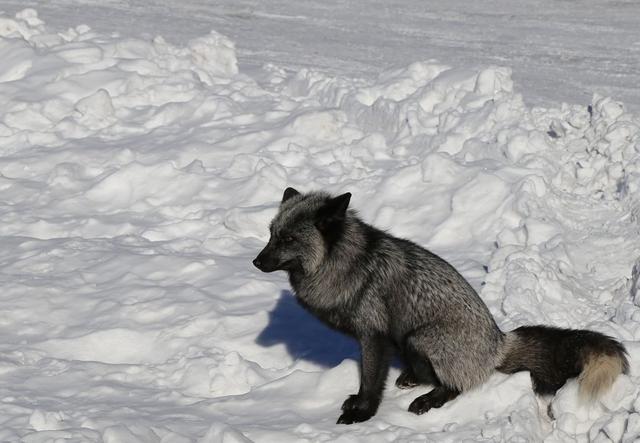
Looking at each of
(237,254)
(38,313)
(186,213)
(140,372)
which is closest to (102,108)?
(186,213)

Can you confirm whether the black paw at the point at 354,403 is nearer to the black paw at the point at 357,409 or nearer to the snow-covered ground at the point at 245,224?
the black paw at the point at 357,409

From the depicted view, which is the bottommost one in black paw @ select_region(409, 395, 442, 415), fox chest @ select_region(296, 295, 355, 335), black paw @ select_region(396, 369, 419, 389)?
black paw @ select_region(396, 369, 419, 389)

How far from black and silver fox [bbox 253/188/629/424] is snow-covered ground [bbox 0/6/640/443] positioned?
0.17 meters

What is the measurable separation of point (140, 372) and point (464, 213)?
3845mm

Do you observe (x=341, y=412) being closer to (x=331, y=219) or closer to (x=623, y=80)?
(x=331, y=219)

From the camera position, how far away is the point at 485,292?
7.75 metres

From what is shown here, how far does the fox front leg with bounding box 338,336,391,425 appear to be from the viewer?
19.3 feet

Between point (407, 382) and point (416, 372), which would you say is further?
point (407, 382)

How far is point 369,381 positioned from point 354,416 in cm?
25

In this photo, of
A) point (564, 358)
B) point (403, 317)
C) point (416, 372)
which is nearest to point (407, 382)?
point (416, 372)

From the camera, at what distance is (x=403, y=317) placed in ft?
20.2

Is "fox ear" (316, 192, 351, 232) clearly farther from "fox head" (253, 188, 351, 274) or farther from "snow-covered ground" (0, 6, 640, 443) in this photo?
"snow-covered ground" (0, 6, 640, 443)

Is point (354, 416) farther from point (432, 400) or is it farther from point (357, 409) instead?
point (432, 400)

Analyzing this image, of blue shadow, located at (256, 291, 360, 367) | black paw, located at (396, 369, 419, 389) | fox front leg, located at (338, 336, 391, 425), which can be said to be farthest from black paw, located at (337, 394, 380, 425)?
blue shadow, located at (256, 291, 360, 367)
